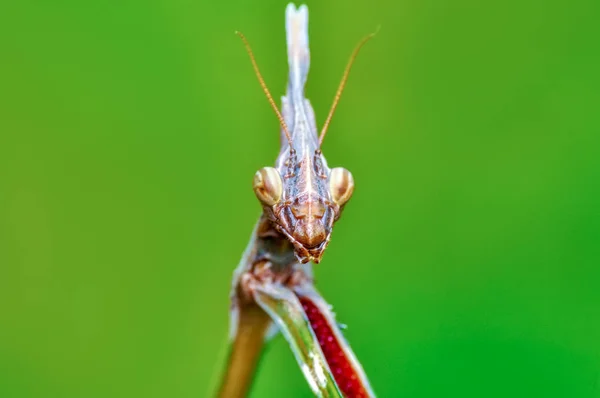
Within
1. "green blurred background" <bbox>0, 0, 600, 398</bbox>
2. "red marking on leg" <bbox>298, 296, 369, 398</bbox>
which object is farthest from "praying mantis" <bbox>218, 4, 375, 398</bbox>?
"green blurred background" <bbox>0, 0, 600, 398</bbox>

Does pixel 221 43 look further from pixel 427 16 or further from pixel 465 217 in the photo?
pixel 465 217

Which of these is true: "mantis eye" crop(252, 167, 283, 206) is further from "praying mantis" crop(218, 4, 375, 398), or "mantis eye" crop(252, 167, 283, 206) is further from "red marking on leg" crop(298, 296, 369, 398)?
"red marking on leg" crop(298, 296, 369, 398)

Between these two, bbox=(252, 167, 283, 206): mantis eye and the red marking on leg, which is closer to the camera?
the red marking on leg

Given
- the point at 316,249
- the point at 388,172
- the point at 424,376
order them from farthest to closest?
the point at 388,172 < the point at 424,376 < the point at 316,249

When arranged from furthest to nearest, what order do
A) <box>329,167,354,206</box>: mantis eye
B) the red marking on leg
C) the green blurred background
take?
1. the green blurred background
2. <box>329,167,354,206</box>: mantis eye
3. the red marking on leg

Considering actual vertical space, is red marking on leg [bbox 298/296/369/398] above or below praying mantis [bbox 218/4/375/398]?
below

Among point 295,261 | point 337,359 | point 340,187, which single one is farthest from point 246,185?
point 337,359

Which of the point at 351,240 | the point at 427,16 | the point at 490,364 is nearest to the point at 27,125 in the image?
the point at 351,240

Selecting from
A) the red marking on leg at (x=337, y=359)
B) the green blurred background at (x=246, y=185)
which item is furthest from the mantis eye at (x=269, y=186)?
the green blurred background at (x=246, y=185)
